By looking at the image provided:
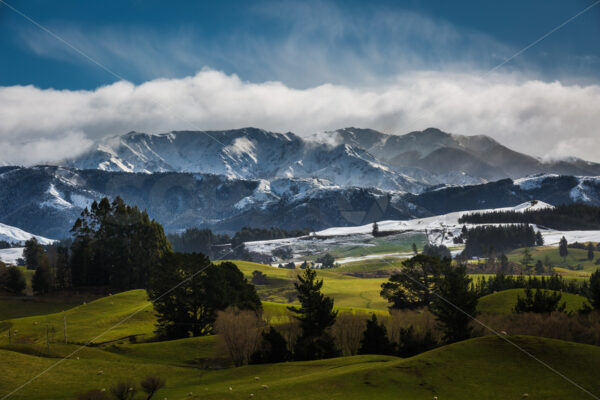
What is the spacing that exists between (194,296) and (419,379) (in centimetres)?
6953

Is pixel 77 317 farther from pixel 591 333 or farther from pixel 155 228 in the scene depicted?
pixel 591 333

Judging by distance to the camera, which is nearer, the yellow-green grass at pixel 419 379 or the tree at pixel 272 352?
the yellow-green grass at pixel 419 379

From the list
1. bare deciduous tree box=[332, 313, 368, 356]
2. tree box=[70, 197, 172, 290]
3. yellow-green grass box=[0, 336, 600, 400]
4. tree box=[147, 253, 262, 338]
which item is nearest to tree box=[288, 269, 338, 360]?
bare deciduous tree box=[332, 313, 368, 356]

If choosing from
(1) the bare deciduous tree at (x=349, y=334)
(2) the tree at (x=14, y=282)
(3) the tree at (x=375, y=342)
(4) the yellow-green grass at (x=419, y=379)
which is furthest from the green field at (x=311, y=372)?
(2) the tree at (x=14, y=282)

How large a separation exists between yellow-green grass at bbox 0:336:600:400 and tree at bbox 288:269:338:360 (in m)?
14.0

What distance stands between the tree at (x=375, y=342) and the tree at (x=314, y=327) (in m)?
4.85

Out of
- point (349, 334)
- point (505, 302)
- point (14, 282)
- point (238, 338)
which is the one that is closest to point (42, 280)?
point (14, 282)

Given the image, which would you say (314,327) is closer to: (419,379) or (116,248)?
(419,379)

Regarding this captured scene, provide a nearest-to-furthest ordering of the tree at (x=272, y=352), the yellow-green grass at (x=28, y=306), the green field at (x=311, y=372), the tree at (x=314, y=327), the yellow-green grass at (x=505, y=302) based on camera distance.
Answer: the green field at (x=311, y=372) < the tree at (x=272, y=352) < the tree at (x=314, y=327) < the yellow-green grass at (x=505, y=302) < the yellow-green grass at (x=28, y=306)

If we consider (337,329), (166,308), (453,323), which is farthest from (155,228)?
(453,323)

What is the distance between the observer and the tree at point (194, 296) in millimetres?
105562

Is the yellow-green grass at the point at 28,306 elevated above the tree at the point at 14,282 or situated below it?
below

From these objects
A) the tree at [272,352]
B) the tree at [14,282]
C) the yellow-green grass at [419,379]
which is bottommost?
the tree at [272,352]

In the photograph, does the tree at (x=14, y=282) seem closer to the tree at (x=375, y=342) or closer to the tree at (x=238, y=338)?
the tree at (x=238, y=338)
